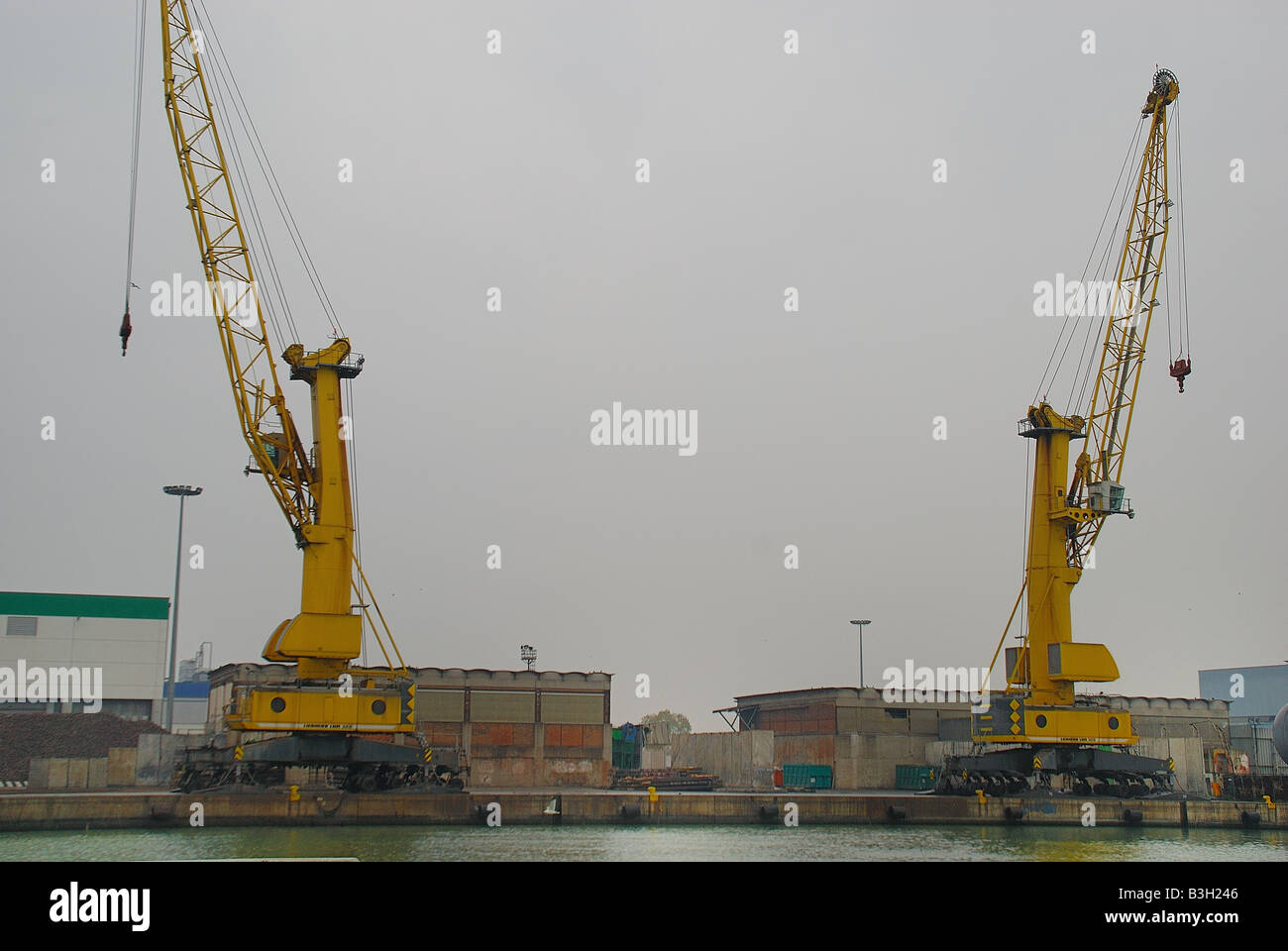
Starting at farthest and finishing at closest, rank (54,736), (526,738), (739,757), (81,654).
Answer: (81,654)
(54,736)
(739,757)
(526,738)

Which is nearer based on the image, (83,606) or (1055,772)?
(1055,772)

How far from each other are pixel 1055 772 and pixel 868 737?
10632 mm

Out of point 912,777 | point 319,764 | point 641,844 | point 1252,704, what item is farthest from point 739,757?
point 1252,704

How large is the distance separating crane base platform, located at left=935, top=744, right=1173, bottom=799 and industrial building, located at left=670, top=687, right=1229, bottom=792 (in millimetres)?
5048

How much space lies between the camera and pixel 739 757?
190ft

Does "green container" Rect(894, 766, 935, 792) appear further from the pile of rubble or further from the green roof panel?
the green roof panel

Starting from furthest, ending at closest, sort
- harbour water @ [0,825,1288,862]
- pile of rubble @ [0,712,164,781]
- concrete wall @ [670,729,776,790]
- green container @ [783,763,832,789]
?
1. pile of rubble @ [0,712,164,781]
2. concrete wall @ [670,729,776,790]
3. green container @ [783,763,832,789]
4. harbour water @ [0,825,1288,862]

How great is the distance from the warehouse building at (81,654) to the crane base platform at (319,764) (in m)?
32.3

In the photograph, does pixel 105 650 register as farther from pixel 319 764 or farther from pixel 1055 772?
pixel 1055 772

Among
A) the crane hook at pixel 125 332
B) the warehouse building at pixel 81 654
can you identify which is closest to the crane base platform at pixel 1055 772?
the crane hook at pixel 125 332

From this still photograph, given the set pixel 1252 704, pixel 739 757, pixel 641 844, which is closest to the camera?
pixel 641 844

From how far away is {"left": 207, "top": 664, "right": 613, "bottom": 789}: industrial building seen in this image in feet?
180

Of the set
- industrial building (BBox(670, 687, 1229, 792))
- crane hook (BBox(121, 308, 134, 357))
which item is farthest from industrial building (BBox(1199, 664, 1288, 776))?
crane hook (BBox(121, 308, 134, 357))
